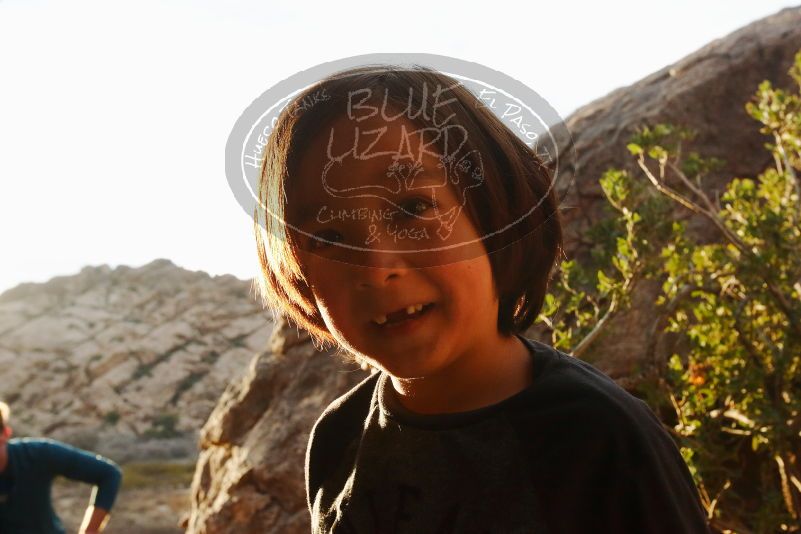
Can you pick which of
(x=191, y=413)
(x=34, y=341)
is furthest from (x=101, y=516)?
(x=34, y=341)

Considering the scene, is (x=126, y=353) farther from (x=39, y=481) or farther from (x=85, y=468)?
(x=39, y=481)

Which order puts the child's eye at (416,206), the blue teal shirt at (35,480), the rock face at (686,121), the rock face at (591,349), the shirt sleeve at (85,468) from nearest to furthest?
the child's eye at (416,206)
the blue teal shirt at (35,480)
the shirt sleeve at (85,468)
the rock face at (686,121)
the rock face at (591,349)

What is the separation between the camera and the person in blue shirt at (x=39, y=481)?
377 cm

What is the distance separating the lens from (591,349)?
4.26 metres

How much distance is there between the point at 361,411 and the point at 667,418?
12.8 ft

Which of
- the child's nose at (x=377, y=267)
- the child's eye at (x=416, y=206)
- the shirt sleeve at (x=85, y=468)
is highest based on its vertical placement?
the child's eye at (x=416, y=206)

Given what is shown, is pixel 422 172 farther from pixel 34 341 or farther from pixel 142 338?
pixel 34 341

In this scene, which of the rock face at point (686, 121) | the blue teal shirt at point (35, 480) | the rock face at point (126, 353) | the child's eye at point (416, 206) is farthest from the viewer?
the rock face at point (126, 353)

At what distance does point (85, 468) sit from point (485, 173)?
3.82 meters

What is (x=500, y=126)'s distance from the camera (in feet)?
3.38

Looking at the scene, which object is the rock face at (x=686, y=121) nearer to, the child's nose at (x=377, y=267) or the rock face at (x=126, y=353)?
the child's nose at (x=377, y=267)

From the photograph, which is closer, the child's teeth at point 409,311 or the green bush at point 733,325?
the child's teeth at point 409,311

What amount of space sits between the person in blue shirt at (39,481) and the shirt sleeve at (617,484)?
3.52m

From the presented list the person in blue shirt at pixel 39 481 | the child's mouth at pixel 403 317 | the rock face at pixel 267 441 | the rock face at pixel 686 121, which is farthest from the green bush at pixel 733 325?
the person in blue shirt at pixel 39 481
